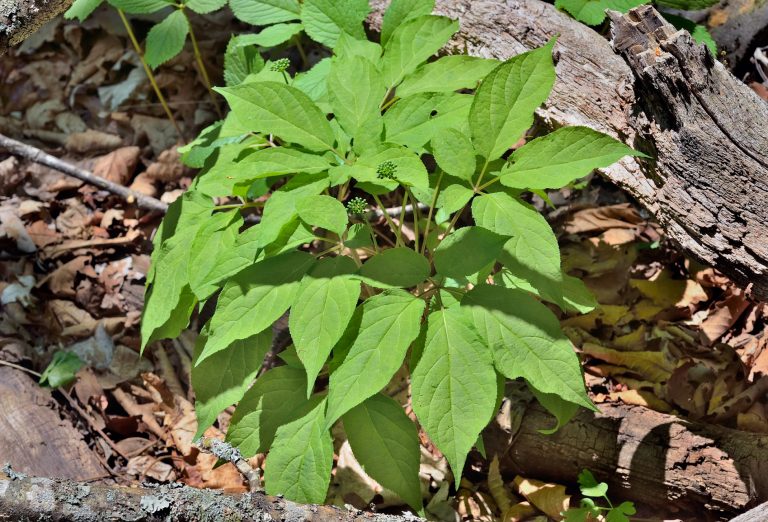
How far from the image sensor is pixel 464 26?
2.38 meters

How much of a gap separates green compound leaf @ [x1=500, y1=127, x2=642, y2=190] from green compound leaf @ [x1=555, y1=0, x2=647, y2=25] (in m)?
0.85

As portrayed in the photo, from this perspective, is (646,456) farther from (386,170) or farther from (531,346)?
(386,170)

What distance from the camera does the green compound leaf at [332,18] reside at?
2145mm

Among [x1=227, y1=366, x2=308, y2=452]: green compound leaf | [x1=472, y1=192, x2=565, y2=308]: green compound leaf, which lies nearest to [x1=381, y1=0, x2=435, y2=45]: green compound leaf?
[x1=472, y1=192, x2=565, y2=308]: green compound leaf

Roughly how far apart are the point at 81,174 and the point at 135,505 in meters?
1.88

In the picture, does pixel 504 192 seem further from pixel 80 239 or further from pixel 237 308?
pixel 80 239

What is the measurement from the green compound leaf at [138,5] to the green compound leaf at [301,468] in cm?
173

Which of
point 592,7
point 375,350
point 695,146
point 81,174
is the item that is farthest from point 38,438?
point 592,7

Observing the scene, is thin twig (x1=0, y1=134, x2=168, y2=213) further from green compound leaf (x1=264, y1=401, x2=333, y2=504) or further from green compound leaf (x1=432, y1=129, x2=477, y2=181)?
green compound leaf (x1=432, y1=129, x2=477, y2=181)

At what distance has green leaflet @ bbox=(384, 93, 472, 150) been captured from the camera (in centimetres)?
177

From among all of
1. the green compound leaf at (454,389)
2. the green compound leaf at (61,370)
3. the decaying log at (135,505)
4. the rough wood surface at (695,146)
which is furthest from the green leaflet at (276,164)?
the green compound leaf at (61,370)

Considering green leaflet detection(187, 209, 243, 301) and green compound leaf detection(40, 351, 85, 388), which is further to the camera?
green compound leaf detection(40, 351, 85, 388)

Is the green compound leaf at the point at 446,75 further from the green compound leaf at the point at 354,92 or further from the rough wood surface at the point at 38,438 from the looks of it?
the rough wood surface at the point at 38,438

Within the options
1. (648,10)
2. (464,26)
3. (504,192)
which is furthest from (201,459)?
(648,10)
